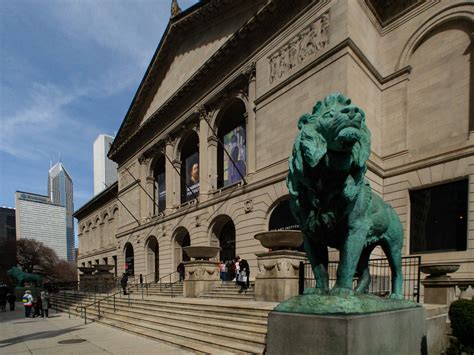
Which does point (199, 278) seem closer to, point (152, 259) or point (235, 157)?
point (235, 157)

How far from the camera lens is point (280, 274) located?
12000mm

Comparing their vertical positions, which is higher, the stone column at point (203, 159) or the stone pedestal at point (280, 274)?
the stone column at point (203, 159)

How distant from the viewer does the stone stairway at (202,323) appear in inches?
337

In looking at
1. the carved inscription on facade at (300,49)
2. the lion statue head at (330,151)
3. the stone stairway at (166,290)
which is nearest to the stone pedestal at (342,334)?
the lion statue head at (330,151)

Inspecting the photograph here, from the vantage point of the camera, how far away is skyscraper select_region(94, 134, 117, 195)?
105750mm

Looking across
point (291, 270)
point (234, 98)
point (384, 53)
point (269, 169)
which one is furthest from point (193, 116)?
point (291, 270)

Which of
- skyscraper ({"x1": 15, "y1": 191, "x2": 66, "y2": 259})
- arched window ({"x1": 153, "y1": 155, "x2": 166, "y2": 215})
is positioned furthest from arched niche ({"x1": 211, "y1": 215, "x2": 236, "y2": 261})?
skyscraper ({"x1": 15, "y1": 191, "x2": 66, "y2": 259})

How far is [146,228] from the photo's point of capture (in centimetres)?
3553

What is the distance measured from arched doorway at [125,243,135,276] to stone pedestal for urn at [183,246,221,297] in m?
23.3

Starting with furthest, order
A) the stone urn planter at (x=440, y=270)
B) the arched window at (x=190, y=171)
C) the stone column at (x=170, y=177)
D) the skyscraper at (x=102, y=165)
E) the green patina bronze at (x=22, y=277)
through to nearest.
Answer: the skyscraper at (x=102, y=165) < the green patina bronze at (x=22, y=277) < the stone column at (x=170, y=177) < the arched window at (x=190, y=171) < the stone urn planter at (x=440, y=270)

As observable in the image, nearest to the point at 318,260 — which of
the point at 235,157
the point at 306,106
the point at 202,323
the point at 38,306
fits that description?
the point at 202,323

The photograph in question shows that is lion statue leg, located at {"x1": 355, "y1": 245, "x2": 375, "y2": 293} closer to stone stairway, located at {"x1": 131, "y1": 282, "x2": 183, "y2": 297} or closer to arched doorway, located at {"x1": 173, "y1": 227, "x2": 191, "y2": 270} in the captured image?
stone stairway, located at {"x1": 131, "y1": 282, "x2": 183, "y2": 297}

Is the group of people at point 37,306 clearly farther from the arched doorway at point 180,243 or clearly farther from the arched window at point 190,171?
the arched window at point 190,171

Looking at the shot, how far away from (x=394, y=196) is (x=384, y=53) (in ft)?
26.6
